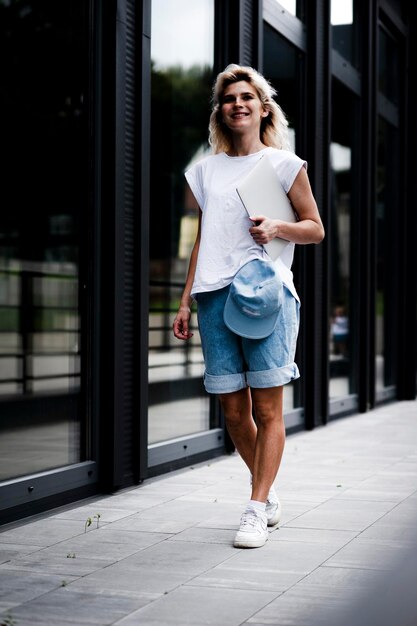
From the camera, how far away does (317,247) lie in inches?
385

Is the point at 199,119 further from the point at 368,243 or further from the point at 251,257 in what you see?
the point at 368,243

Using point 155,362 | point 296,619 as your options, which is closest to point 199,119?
point 155,362

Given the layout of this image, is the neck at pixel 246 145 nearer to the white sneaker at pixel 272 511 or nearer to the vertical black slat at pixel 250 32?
the white sneaker at pixel 272 511

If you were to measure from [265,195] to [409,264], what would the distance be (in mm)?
8797

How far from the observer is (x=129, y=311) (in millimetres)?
6090

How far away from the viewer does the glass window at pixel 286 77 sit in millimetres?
8820

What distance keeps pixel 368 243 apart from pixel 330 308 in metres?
1.40

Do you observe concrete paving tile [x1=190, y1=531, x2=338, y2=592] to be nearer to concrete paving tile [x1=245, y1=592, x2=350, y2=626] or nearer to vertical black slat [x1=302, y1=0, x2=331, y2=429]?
concrete paving tile [x1=245, y1=592, x2=350, y2=626]

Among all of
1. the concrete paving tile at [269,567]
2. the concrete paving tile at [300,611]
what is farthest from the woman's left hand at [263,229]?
the concrete paving tile at [300,611]

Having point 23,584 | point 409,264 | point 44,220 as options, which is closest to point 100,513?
point 23,584

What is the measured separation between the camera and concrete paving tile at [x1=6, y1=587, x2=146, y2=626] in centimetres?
348

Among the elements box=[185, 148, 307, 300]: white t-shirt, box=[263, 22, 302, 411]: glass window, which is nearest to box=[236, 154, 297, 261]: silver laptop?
box=[185, 148, 307, 300]: white t-shirt

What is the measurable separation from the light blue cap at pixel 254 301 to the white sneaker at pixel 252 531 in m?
0.74

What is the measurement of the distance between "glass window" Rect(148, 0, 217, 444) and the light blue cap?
2.06 meters
